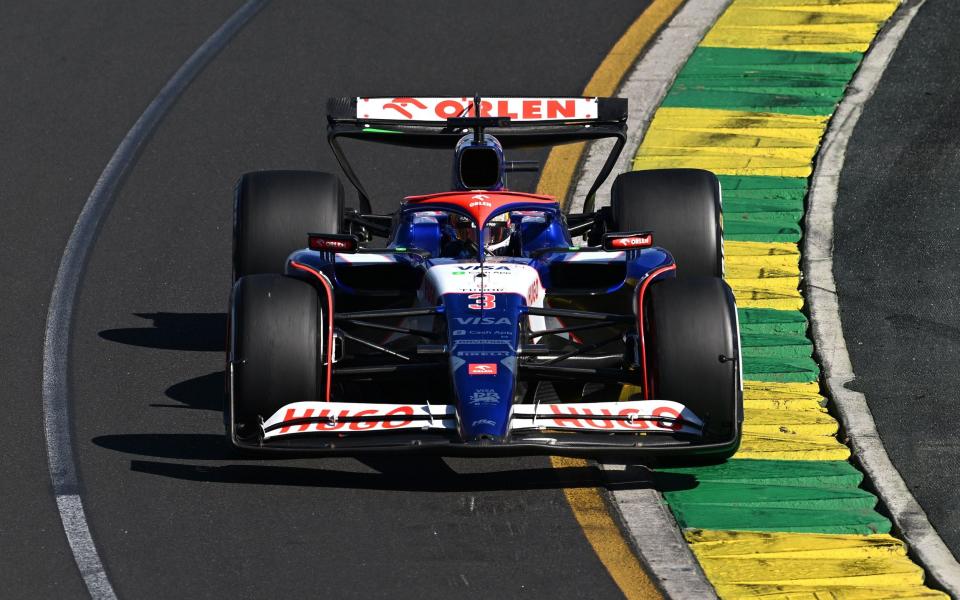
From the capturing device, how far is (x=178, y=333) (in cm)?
1163

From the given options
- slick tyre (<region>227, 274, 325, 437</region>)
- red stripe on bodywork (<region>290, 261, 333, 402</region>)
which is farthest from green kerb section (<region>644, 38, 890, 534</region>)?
slick tyre (<region>227, 274, 325, 437</region>)

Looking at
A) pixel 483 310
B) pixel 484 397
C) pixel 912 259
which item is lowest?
pixel 484 397

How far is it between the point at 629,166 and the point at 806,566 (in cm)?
577

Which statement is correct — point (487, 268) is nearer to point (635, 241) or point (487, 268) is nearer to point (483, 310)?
point (483, 310)

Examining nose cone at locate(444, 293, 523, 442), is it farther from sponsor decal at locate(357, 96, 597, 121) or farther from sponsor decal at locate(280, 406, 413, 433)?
sponsor decal at locate(357, 96, 597, 121)

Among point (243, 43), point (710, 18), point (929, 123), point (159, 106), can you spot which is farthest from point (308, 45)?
point (929, 123)

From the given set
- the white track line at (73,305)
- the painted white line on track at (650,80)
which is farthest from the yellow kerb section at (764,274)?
the white track line at (73,305)

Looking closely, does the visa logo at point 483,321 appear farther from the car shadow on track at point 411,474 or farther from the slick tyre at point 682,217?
the slick tyre at point 682,217

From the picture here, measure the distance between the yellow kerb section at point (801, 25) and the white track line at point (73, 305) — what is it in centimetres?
434

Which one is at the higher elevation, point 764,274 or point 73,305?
point 764,274

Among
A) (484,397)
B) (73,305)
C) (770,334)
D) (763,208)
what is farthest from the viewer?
(763,208)

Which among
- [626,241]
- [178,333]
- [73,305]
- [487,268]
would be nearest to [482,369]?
[487,268]

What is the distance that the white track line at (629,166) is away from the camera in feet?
28.0

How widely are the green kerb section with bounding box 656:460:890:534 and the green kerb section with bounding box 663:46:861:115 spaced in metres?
5.56
